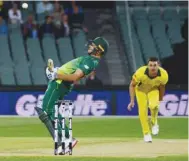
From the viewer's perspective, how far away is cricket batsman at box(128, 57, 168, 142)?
17.7m

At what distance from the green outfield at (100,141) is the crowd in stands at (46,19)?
6091 millimetres

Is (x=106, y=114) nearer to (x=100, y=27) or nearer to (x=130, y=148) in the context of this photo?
(x=100, y=27)

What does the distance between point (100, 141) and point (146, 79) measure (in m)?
1.69

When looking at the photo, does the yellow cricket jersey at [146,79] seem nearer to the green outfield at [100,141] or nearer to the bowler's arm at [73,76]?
the green outfield at [100,141]

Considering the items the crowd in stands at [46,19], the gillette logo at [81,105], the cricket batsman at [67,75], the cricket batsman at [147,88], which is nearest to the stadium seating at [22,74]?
the crowd in stands at [46,19]

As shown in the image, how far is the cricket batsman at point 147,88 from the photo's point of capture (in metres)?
17.7

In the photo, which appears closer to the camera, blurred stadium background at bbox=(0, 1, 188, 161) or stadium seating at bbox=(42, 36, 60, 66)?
blurred stadium background at bbox=(0, 1, 188, 161)

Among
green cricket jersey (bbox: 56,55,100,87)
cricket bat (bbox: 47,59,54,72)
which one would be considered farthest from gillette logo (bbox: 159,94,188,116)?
cricket bat (bbox: 47,59,54,72)

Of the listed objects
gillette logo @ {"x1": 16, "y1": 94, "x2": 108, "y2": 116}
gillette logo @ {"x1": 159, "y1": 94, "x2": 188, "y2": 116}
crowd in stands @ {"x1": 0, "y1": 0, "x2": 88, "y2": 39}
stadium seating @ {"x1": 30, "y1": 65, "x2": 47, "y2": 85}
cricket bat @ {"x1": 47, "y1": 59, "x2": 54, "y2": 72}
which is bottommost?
gillette logo @ {"x1": 159, "y1": 94, "x2": 188, "y2": 116}

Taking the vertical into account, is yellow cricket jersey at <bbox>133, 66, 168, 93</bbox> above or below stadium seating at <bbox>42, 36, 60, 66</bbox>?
above

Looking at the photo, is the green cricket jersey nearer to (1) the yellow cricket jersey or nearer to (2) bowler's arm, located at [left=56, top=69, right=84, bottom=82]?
(2) bowler's arm, located at [left=56, top=69, right=84, bottom=82]

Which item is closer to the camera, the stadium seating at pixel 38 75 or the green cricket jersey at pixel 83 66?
the green cricket jersey at pixel 83 66

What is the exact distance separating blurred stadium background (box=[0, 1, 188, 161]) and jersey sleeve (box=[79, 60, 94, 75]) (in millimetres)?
11603

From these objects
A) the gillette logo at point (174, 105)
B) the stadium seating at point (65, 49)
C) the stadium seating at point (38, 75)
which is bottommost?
the gillette logo at point (174, 105)
